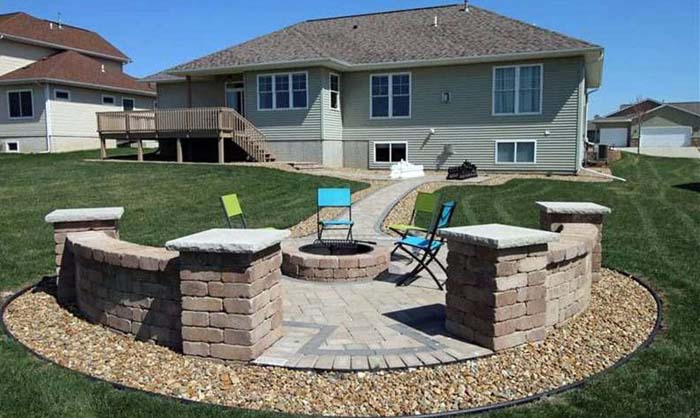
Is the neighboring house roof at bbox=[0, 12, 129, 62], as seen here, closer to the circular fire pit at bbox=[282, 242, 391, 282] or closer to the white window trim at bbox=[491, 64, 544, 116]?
the white window trim at bbox=[491, 64, 544, 116]

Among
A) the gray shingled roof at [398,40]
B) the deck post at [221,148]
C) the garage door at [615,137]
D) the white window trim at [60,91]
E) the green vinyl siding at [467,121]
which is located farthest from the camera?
the garage door at [615,137]

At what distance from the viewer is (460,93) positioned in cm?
2095

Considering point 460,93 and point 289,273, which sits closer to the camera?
point 289,273

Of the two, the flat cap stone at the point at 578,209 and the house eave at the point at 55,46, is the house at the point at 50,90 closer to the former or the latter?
the house eave at the point at 55,46

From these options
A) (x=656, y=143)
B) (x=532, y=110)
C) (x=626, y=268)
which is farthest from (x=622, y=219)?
(x=656, y=143)

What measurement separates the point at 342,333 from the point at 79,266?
2744 millimetres

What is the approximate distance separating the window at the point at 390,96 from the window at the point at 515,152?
3766mm

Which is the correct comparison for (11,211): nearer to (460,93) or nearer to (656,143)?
(460,93)

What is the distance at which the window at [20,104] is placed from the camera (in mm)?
26906

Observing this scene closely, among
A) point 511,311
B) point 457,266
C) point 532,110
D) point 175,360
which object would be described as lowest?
point 175,360

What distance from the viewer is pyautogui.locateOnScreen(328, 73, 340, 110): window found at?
2191 cm

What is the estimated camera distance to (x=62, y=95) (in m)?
27.2

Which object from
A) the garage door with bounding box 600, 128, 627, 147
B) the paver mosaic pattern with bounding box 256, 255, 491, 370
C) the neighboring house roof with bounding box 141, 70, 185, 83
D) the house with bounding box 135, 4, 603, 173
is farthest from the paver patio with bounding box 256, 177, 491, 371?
the garage door with bounding box 600, 128, 627, 147

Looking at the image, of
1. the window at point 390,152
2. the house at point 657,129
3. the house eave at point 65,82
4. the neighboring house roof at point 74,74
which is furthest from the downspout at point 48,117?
the house at point 657,129
